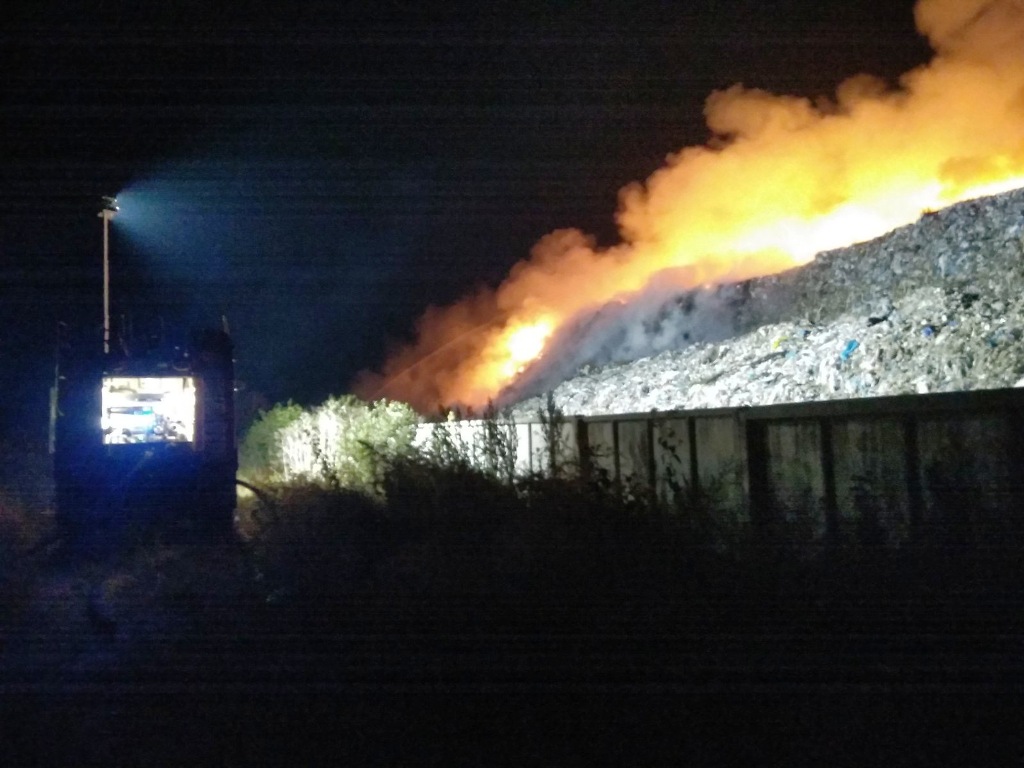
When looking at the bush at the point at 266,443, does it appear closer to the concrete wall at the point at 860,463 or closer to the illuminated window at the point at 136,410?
the illuminated window at the point at 136,410

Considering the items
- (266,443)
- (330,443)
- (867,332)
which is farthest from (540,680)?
(266,443)

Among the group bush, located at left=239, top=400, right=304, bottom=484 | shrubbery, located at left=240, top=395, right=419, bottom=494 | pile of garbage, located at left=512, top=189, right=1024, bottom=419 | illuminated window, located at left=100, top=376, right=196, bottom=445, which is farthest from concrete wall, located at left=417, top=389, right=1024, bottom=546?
bush, located at left=239, top=400, right=304, bottom=484

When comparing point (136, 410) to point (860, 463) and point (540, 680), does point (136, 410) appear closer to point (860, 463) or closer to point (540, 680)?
point (540, 680)

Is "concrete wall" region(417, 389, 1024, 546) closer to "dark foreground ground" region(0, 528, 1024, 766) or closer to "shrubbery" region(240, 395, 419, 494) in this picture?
"dark foreground ground" region(0, 528, 1024, 766)

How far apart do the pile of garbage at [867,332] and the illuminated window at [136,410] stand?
5.07m

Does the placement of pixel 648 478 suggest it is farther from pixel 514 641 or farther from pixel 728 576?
pixel 514 641

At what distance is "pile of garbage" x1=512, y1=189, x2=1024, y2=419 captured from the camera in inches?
462

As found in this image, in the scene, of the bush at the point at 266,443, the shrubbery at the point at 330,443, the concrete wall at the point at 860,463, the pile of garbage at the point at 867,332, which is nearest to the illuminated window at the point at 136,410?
the shrubbery at the point at 330,443

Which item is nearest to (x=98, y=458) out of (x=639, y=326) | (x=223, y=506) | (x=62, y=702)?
(x=223, y=506)

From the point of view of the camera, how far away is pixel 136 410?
12.7 m

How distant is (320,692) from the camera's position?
596 cm

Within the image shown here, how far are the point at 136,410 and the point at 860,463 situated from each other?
9.31m

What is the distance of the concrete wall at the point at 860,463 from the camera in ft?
21.4

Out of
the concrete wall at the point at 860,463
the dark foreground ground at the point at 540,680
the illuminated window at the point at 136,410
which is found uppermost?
the illuminated window at the point at 136,410
